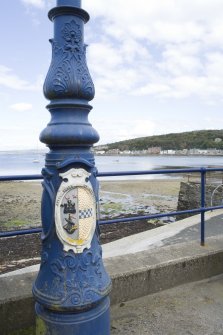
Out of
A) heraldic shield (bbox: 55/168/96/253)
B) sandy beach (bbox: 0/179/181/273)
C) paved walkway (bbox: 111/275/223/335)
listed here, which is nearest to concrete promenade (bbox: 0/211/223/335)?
paved walkway (bbox: 111/275/223/335)

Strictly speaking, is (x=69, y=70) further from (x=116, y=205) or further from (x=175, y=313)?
(x=116, y=205)

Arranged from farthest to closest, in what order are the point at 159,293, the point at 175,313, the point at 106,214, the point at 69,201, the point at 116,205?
the point at 116,205, the point at 106,214, the point at 159,293, the point at 175,313, the point at 69,201

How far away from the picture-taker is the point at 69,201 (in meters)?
2.07

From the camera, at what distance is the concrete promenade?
9.13 ft

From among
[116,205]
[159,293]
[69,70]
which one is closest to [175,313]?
[159,293]

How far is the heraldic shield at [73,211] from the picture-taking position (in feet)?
6.78

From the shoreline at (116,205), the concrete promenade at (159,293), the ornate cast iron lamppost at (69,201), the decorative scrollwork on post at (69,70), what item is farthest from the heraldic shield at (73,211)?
the shoreline at (116,205)

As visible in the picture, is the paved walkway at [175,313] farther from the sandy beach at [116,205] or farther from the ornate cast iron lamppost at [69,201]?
the sandy beach at [116,205]

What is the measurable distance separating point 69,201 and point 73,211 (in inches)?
2.6

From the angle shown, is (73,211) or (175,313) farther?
(175,313)

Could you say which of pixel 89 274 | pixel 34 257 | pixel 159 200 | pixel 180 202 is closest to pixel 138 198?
pixel 159 200

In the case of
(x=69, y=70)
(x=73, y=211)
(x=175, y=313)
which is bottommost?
(x=175, y=313)

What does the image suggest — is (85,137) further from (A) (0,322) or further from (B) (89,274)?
(A) (0,322)

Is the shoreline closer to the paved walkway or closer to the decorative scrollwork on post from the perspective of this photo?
the paved walkway
